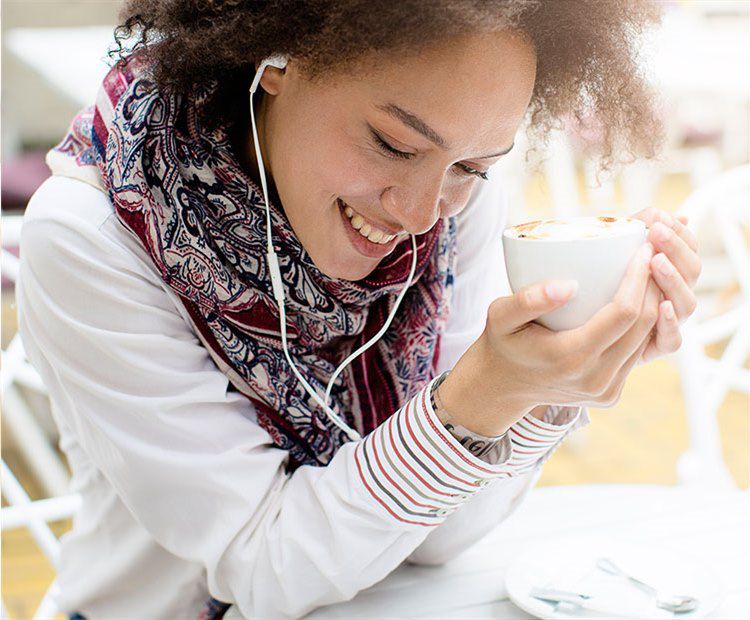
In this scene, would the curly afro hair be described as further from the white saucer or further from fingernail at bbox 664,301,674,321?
the white saucer

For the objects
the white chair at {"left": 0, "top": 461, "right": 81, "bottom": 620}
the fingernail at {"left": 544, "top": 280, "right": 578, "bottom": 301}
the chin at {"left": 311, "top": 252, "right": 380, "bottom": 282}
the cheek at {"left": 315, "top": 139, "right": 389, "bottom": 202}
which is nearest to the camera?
the fingernail at {"left": 544, "top": 280, "right": 578, "bottom": 301}

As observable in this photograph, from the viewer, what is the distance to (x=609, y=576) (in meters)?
0.95

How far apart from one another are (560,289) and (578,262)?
3 centimetres

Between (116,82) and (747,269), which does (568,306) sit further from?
(747,269)

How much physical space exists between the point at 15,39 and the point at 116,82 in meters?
2.76

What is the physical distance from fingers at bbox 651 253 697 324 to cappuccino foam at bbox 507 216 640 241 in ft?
0.12

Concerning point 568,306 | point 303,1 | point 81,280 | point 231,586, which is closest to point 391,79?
point 303,1

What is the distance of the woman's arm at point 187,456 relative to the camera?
919 mm

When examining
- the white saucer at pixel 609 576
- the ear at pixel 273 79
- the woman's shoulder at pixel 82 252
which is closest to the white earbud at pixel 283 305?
the ear at pixel 273 79

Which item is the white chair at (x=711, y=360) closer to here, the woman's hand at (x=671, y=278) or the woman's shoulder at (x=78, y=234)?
the woman's hand at (x=671, y=278)

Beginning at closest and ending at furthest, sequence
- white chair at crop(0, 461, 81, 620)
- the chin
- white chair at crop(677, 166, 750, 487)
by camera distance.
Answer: the chin, white chair at crop(0, 461, 81, 620), white chair at crop(677, 166, 750, 487)

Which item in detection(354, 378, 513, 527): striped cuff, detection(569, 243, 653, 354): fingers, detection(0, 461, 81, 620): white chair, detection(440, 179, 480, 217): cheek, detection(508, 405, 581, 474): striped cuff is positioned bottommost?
detection(0, 461, 81, 620): white chair

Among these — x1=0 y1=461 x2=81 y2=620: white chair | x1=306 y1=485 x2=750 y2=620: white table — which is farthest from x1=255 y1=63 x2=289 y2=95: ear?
x1=0 y1=461 x2=81 y2=620: white chair

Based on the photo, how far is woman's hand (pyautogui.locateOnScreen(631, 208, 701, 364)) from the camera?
789 mm
